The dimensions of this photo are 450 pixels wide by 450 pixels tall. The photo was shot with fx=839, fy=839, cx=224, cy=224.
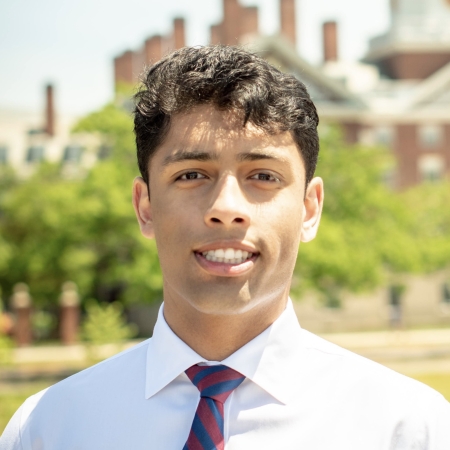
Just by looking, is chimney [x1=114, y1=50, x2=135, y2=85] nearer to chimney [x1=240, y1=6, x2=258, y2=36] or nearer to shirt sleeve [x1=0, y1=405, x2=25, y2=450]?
chimney [x1=240, y1=6, x2=258, y2=36]

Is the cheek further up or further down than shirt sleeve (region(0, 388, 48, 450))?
further up

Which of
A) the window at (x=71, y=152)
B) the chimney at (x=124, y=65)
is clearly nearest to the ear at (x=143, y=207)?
the window at (x=71, y=152)

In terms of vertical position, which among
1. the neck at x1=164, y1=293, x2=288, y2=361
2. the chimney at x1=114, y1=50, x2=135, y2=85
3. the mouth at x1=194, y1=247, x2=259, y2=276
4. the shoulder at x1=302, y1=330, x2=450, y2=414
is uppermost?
the mouth at x1=194, y1=247, x2=259, y2=276

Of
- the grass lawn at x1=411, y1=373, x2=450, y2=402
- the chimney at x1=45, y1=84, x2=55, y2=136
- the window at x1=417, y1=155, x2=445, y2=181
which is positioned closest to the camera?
the grass lawn at x1=411, y1=373, x2=450, y2=402

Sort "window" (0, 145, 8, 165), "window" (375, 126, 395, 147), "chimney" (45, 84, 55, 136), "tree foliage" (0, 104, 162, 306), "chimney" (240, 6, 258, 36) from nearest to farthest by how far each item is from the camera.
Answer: "tree foliage" (0, 104, 162, 306), "chimney" (240, 6, 258, 36), "chimney" (45, 84, 55, 136), "window" (375, 126, 395, 147), "window" (0, 145, 8, 165)

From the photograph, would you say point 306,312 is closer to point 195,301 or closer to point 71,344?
point 71,344

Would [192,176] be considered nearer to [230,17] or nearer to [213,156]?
[213,156]

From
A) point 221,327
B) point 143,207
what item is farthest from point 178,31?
point 221,327

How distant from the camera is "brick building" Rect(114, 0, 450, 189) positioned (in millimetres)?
37062

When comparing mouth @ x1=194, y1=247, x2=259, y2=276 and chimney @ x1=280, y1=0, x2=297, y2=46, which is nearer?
mouth @ x1=194, y1=247, x2=259, y2=276

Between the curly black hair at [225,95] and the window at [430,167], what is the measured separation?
42.8 m

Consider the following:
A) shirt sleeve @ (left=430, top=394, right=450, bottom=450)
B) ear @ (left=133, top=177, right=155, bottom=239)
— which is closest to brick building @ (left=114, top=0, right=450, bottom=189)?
ear @ (left=133, top=177, right=155, bottom=239)

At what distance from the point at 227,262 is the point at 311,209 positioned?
17.4 inches

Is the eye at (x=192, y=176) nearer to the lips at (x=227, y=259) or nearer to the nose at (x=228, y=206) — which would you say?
the nose at (x=228, y=206)
